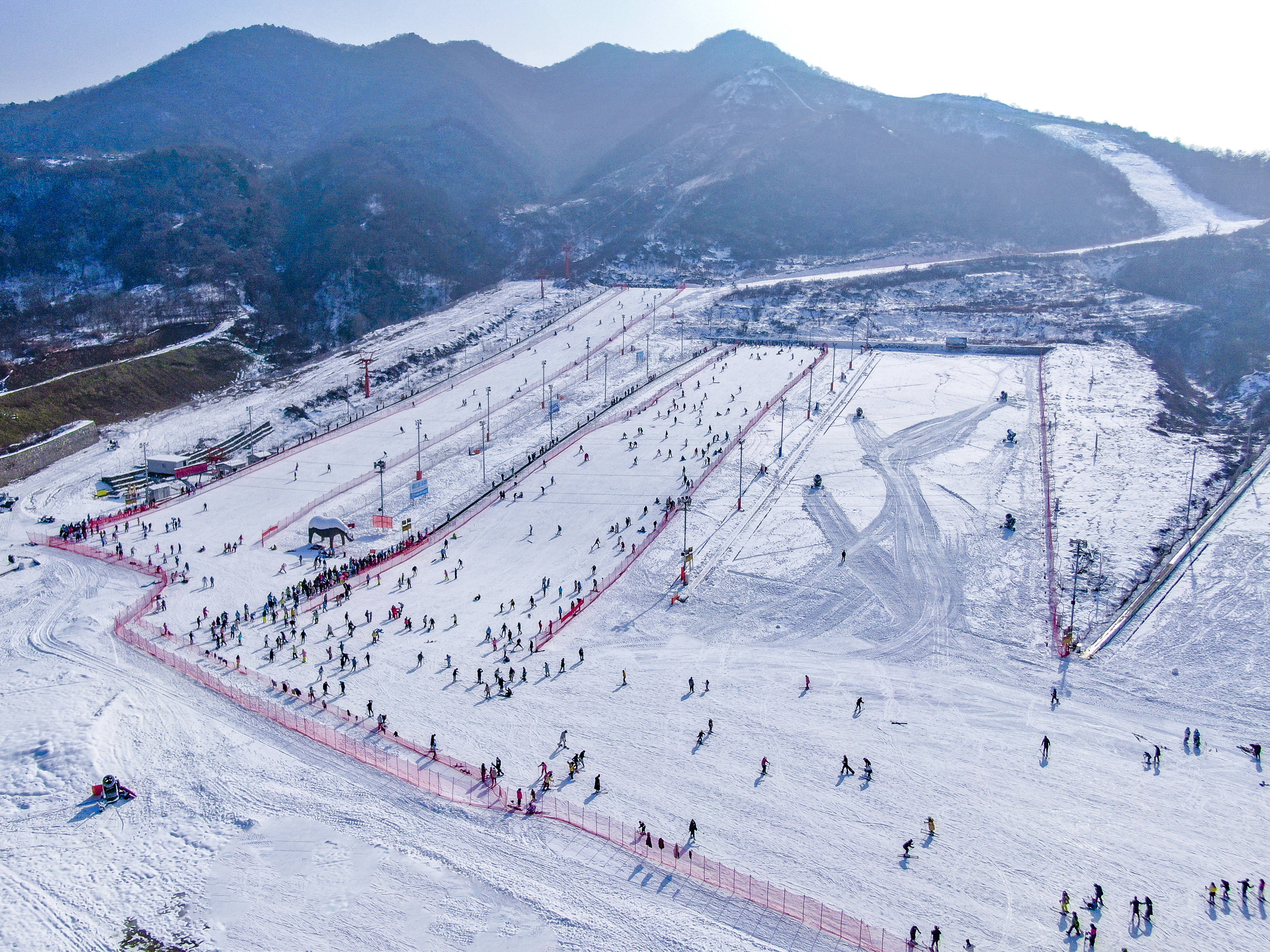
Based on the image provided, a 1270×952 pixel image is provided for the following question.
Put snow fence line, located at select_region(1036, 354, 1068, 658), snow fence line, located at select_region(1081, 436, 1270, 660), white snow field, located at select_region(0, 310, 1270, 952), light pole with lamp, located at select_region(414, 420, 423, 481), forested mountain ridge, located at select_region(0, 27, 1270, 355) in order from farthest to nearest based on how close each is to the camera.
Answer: forested mountain ridge, located at select_region(0, 27, 1270, 355) < light pole with lamp, located at select_region(414, 420, 423, 481) < snow fence line, located at select_region(1036, 354, 1068, 658) < snow fence line, located at select_region(1081, 436, 1270, 660) < white snow field, located at select_region(0, 310, 1270, 952)

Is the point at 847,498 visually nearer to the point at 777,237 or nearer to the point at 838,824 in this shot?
the point at 838,824

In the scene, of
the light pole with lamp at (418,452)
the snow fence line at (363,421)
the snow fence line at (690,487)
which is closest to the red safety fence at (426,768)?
the snow fence line at (690,487)

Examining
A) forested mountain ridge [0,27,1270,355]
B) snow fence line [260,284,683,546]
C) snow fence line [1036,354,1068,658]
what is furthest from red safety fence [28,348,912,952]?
forested mountain ridge [0,27,1270,355]

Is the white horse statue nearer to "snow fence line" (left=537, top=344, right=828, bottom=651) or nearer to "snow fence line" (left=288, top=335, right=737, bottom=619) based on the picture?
"snow fence line" (left=288, top=335, right=737, bottom=619)

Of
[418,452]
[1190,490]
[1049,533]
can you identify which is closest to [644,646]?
[1049,533]

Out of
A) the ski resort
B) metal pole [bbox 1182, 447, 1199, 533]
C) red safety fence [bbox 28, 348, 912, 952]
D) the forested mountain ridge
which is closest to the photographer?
red safety fence [bbox 28, 348, 912, 952]

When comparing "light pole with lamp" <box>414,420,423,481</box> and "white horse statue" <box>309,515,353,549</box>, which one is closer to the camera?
"white horse statue" <box>309,515,353,549</box>

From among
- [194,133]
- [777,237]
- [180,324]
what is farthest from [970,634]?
[194,133]

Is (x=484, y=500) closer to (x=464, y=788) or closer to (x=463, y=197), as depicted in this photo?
(x=464, y=788)
